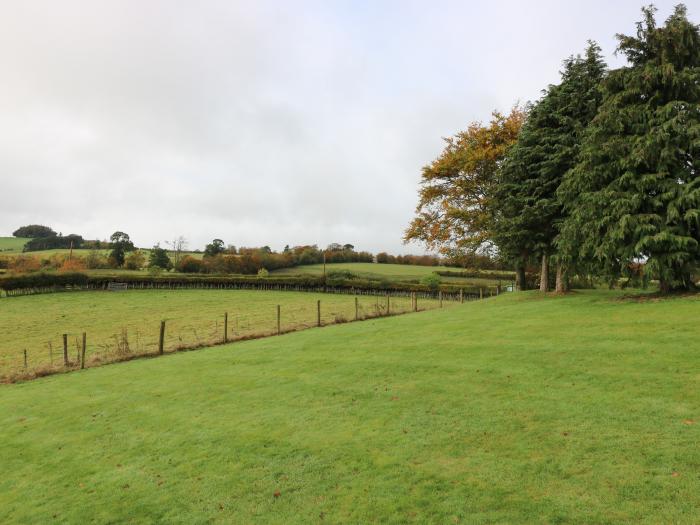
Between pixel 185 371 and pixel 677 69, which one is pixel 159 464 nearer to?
pixel 185 371

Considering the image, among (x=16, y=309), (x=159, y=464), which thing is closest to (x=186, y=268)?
(x=16, y=309)

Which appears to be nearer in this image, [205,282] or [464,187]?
[464,187]

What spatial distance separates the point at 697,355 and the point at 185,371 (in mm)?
16042

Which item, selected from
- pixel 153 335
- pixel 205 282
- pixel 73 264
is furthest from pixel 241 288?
pixel 73 264

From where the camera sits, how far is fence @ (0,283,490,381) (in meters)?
21.5

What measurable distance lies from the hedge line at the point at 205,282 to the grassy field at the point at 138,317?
2.94 meters

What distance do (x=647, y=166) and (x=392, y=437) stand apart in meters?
19.0

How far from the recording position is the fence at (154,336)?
2148 cm

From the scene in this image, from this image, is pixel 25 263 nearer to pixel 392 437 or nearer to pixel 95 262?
pixel 95 262

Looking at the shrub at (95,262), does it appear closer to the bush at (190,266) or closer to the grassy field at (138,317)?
the bush at (190,266)

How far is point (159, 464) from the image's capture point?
353 inches

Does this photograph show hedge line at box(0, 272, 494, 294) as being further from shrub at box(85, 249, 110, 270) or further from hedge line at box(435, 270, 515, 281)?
shrub at box(85, 249, 110, 270)

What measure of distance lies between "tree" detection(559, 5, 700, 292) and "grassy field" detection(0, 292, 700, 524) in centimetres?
446

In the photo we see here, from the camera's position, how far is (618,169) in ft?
70.5
